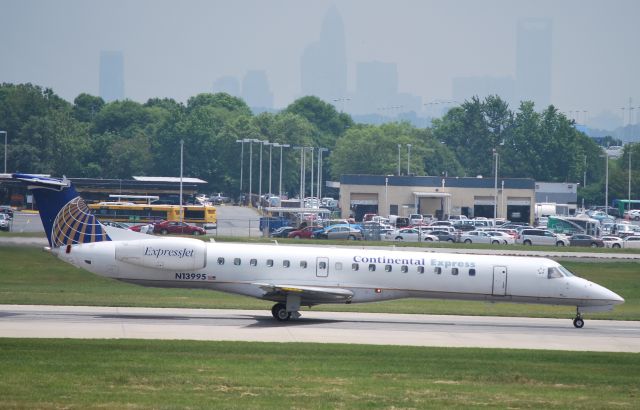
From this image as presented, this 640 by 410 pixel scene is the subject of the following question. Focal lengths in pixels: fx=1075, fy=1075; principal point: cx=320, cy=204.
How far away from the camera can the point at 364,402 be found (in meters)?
22.6

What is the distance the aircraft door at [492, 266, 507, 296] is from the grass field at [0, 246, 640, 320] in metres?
4.61

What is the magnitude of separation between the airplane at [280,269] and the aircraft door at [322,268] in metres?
0.03

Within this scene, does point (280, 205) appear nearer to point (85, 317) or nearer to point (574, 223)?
point (574, 223)

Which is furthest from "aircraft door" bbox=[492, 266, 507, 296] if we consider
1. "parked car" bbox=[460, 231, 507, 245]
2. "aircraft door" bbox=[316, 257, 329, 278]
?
"parked car" bbox=[460, 231, 507, 245]

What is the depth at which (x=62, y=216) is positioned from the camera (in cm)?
3659

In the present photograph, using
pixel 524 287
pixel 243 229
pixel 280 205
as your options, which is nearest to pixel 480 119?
pixel 280 205

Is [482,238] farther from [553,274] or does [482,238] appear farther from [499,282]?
[499,282]

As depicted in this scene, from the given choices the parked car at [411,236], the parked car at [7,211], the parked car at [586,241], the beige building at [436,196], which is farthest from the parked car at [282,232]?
the beige building at [436,196]

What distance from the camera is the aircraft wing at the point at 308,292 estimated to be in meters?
35.4

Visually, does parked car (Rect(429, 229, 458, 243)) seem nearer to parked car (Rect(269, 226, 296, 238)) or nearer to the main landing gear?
parked car (Rect(269, 226, 296, 238))

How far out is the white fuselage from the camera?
36.3m

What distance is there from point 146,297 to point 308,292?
10497mm

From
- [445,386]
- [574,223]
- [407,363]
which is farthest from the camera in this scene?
[574,223]

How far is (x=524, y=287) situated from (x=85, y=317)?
14910 mm
